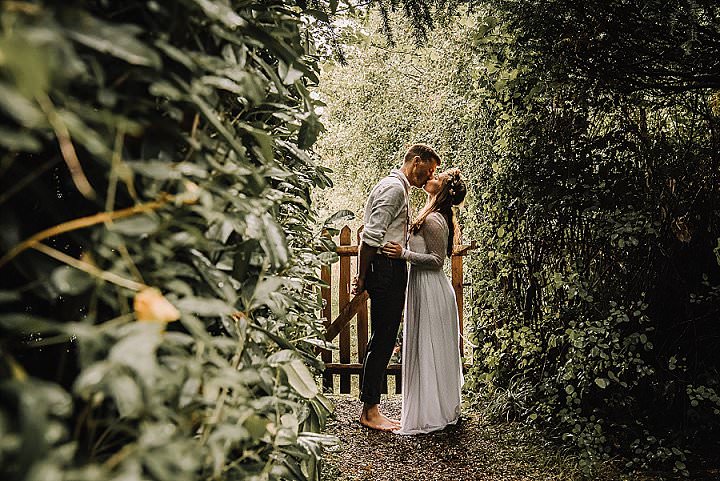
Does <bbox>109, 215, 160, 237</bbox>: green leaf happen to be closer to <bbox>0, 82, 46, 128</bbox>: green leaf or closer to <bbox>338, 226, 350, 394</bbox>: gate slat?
<bbox>0, 82, 46, 128</bbox>: green leaf

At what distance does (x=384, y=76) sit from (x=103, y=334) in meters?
9.54

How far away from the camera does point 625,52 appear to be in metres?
3.52

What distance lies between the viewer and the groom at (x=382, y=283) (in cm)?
479

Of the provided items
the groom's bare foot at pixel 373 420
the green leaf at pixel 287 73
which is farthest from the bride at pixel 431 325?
the green leaf at pixel 287 73

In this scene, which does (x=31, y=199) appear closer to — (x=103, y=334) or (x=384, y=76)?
(x=103, y=334)

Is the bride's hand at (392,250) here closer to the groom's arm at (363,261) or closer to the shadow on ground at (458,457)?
the groom's arm at (363,261)

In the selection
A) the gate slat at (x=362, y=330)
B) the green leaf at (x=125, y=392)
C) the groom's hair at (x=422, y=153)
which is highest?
the groom's hair at (x=422, y=153)

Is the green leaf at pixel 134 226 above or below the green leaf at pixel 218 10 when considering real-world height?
below

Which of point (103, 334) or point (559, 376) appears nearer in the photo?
point (103, 334)

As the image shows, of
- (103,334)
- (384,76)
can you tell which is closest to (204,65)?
(103,334)

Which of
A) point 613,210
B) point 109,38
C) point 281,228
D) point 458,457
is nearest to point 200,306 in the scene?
point 109,38

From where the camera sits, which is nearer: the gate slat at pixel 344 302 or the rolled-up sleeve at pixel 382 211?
the rolled-up sleeve at pixel 382 211

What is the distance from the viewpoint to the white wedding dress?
15.5 feet

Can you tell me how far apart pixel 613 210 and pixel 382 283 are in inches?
70.1
